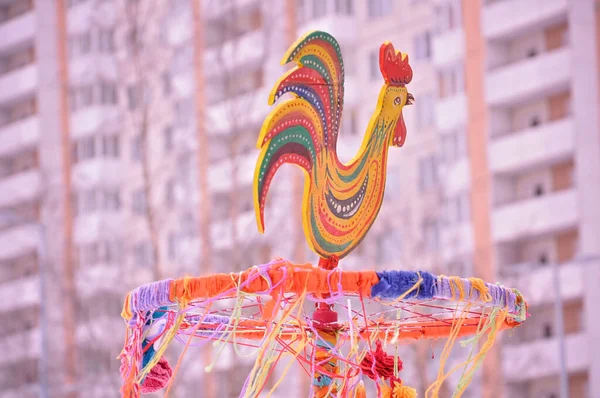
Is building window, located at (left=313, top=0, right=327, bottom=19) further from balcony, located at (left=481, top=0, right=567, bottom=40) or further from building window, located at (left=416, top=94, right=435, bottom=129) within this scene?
balcony, located at (left=481, top=0, right=567, bottom=40)

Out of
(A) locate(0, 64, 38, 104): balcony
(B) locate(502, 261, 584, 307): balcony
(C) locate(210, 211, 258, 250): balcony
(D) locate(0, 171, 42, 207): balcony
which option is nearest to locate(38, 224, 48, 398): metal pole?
(C) locate(210, 211, 258, 250): balcony

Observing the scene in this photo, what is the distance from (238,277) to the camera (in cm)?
571

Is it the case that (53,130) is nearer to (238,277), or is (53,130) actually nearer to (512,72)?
(512,72)

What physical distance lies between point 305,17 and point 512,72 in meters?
6.63

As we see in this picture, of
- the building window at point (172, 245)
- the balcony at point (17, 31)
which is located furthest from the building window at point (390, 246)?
the balcony at point (17, 31)

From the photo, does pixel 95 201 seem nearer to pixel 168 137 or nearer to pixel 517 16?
pixel 168 137

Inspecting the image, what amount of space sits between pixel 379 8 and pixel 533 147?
6.58 meters

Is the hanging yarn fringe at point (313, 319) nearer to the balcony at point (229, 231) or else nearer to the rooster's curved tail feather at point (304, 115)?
the rooster's curved tail feather at point (304, 115)

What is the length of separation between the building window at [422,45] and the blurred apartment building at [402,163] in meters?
0.04

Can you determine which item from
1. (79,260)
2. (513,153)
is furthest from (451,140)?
(79,260)

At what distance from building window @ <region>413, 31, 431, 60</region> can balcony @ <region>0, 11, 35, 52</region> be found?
45.6ft

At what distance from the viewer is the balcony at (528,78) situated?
31.3m

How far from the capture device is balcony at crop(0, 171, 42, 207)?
4044 centimetres

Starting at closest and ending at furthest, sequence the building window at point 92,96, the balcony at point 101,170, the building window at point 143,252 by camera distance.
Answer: the building window at point 143,252
the balcony at point 101,170
the building window at point 92,96
